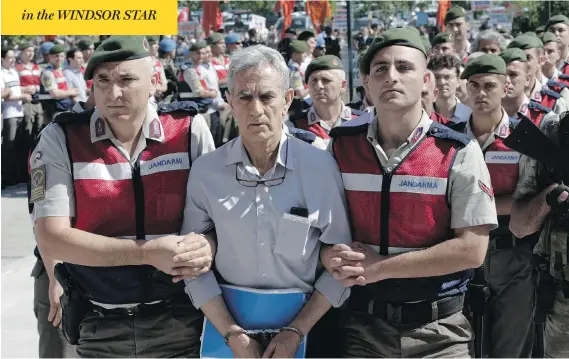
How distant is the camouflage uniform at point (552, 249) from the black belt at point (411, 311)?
0.59 meters

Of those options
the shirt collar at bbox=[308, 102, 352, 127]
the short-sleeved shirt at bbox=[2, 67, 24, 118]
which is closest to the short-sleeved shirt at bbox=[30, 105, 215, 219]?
the shirt collar at bbox=[308, 102, 352, 127]

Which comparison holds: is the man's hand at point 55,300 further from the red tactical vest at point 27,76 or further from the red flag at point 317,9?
the red flag at point 317,9

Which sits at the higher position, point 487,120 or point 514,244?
point 487,120

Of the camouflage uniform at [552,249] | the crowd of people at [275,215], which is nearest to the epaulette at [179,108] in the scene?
the crowd of people at [275,215]

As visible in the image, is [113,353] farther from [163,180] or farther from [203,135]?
[203,135]

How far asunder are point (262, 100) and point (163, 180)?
582 millimetres

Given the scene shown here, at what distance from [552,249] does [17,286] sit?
5218 millimetres

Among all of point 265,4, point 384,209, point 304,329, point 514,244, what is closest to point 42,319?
point 304,329

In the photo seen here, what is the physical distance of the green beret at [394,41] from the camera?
3229 millimetres

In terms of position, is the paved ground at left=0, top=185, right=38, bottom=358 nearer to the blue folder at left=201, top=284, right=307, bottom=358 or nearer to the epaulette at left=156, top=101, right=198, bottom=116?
the epaulette at left=156, top=101, right=198, bottom=116

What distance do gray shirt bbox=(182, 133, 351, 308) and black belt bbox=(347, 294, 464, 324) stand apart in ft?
0.46

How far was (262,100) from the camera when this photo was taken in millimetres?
3125

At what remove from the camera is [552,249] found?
11.7ft

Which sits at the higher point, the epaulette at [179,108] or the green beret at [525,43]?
the epaulette at [179,108]
